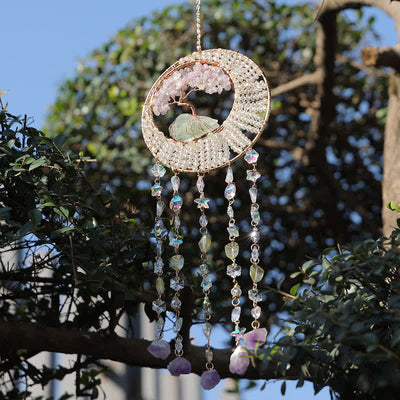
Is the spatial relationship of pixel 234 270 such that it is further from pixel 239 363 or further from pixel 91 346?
pixel 91 346

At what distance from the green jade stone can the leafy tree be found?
0.29 m

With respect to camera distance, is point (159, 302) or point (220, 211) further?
point (220, 211)

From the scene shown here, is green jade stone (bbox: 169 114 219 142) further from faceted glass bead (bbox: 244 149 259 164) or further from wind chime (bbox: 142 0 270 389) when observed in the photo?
faceted glass bead (bbox: 244 149 259 164)

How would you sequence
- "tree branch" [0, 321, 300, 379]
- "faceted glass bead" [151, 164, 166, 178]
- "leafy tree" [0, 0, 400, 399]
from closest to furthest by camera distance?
"leafy tree" [0, 0, 400, 399] < "faceted glass bead" [151, 164, 166, 178] < "tree branch" [0, 321, 300, 379]

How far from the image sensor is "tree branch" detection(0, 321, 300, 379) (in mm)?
1971

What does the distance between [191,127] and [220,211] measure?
71.8 inches

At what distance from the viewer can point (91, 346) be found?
6.52 ft

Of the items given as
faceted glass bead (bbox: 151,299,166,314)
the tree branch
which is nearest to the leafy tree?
the tree branch

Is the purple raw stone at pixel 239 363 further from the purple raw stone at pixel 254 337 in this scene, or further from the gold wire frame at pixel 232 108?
the gold wire frame at pixel 232 108

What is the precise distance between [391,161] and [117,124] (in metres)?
1.84

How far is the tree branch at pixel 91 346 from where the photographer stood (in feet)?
6.47

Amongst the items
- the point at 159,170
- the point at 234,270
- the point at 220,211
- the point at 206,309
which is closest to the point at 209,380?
the point at 206,309

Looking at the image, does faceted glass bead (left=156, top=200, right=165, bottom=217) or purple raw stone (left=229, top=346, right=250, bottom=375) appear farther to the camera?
faceted glass bead (left=156, top=200, right=165, bottom=217)

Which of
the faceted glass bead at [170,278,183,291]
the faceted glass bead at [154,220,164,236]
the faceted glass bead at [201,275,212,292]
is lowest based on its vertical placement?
the faceted glass bead at [201,275,212,292]
